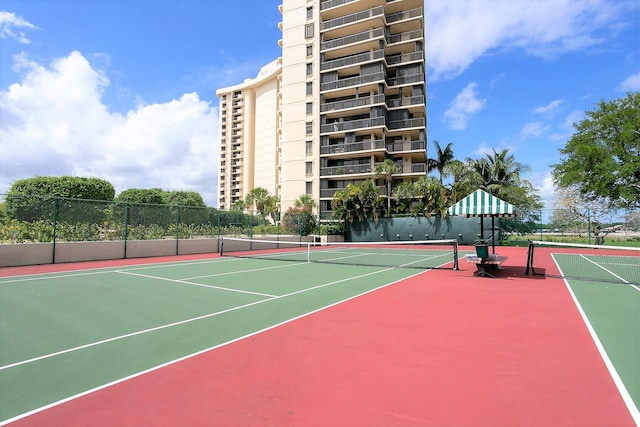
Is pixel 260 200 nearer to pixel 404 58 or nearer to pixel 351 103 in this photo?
pixel 351 103

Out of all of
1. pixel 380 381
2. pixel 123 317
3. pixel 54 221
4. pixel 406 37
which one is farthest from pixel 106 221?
pixel 406 37

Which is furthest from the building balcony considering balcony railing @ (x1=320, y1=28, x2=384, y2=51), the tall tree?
the tall tree

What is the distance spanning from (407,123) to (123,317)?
42.7 m

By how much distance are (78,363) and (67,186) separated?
40.0 meters

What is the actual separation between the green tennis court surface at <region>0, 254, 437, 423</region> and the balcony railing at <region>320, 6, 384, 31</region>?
4219cm

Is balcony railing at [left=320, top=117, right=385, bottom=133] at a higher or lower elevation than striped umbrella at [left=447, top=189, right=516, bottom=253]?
higher

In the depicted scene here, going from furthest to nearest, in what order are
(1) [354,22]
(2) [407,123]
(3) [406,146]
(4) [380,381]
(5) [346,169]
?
(1) [354,22] → (5) [346,169] → (2) [407,123] → (3) [406,146] → (4) [380,381]

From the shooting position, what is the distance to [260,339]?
525cm

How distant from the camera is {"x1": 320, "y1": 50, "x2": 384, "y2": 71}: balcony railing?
43781 millimetres

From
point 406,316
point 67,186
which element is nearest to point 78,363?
point 406,316

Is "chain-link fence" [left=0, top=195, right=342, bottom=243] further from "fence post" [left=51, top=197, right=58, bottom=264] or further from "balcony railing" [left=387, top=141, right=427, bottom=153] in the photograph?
"balcony railing" [left=387, top=141, right=427, bottom=153]

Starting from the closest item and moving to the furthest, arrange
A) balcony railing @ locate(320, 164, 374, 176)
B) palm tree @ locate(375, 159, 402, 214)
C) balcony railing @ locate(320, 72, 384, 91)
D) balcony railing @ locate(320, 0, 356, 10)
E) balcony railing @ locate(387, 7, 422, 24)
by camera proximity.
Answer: palm tree @ locate(375, 159, 402, 214)
balcony railing @ locate(320, 164, 374, 176)
balcony railing @ locate(320, 72, 384, 91)
balcony railing @ locate(387, 7, 422, 24)
balcony railing @ locate(320, 0, 356, 10)

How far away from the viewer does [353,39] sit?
45.4m

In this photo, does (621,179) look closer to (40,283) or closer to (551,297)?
(551,297)
